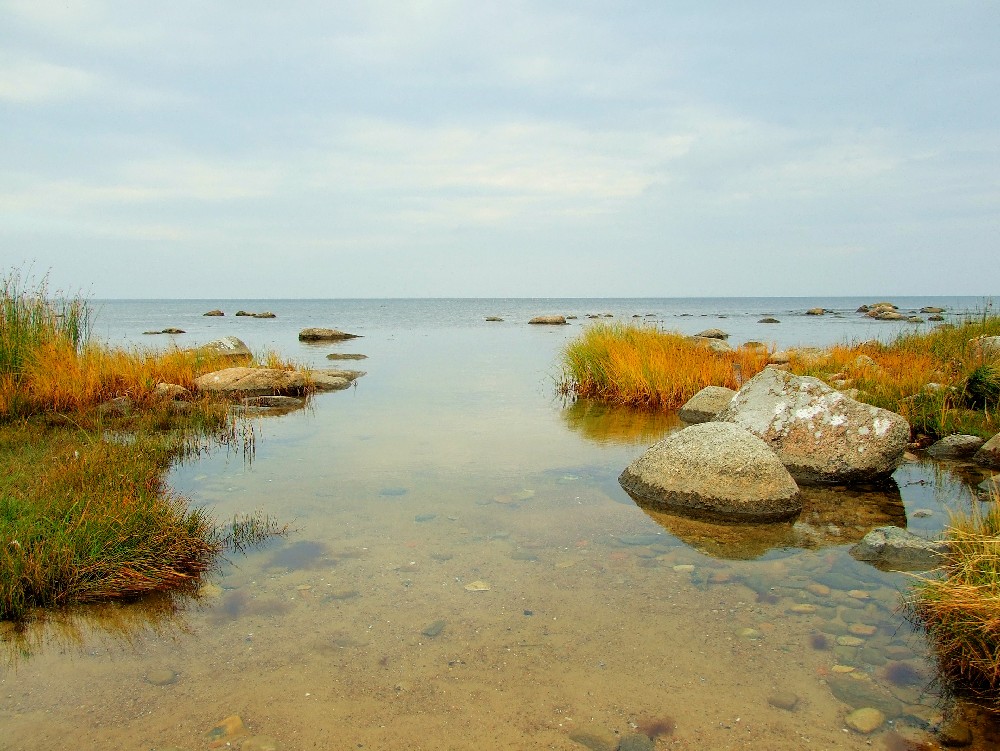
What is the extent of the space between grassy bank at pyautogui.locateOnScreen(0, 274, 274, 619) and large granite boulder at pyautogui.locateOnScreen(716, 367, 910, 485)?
21.3 feet

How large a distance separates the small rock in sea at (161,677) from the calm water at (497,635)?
0.01 m

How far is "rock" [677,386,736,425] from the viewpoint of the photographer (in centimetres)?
1220

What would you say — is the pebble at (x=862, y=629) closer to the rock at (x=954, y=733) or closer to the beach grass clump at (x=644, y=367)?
the rock at (x=954, y=733)

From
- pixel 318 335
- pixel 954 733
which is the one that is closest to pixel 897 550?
pixel 954 733

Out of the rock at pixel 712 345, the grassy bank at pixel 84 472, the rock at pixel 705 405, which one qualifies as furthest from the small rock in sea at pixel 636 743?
the rock at pixel 712 345

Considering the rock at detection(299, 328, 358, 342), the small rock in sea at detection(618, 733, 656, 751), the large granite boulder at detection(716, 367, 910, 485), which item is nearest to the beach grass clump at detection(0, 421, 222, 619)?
the small rock in sea at detection(618, 733, 656, 751)

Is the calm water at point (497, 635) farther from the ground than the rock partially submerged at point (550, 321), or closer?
closer

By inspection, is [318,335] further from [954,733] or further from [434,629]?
[954,733]

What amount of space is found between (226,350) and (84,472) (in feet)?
48.2

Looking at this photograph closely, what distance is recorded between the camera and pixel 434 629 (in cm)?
467

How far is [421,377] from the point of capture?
66.6ft

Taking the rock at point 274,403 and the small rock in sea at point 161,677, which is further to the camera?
the rock at point 274,403

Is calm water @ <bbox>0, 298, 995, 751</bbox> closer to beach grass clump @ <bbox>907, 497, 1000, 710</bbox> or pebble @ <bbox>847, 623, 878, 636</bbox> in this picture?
pebble @ <bbox>847, 623, 878, 636</bbox>

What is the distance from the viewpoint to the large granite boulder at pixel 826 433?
8.21 m
